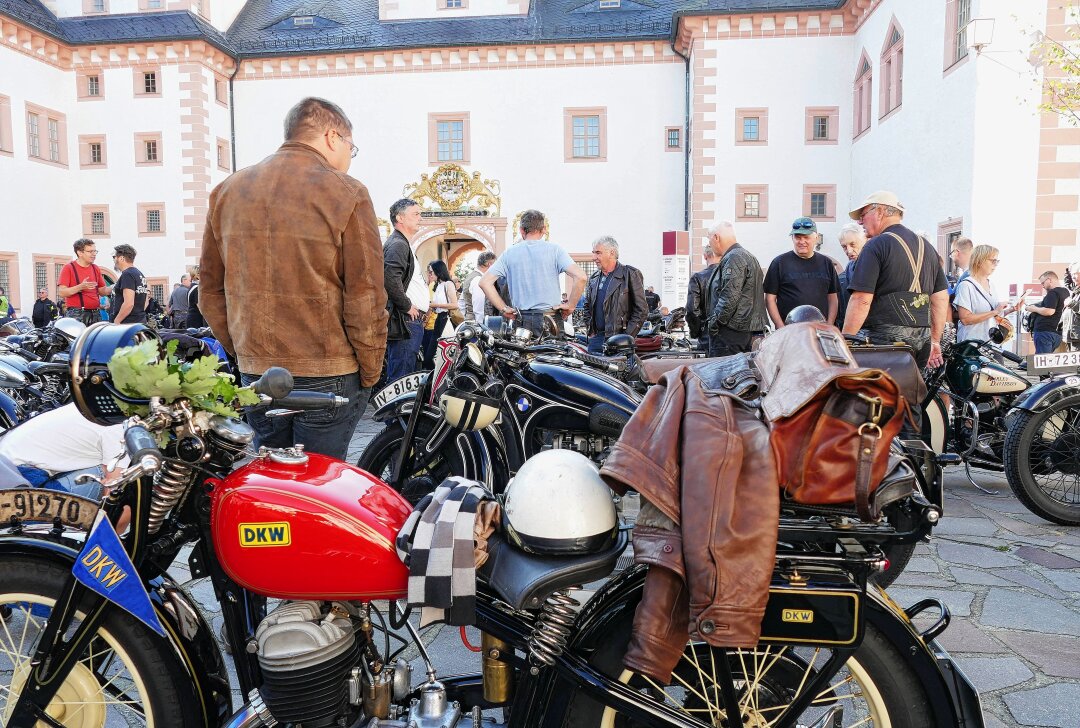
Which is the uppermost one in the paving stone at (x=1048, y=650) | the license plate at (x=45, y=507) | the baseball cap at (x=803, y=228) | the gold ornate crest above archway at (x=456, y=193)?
the gold ornate crest above archway at (x=456, y=193)

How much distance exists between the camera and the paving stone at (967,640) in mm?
3203

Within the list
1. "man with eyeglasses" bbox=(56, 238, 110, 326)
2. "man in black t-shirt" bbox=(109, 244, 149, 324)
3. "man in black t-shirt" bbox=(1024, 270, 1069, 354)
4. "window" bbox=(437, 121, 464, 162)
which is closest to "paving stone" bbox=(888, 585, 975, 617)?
"man in black t-shirt" bbox=(1024, 270, 1069, 354)

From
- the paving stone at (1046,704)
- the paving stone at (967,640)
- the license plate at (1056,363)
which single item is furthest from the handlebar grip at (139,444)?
the license plate at (1056,363)

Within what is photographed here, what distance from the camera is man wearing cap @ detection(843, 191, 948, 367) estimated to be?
543 cm

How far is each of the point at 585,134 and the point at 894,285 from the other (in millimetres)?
21980

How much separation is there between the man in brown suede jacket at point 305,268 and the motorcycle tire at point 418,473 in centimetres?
85

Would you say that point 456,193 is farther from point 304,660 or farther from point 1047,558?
point 304,660

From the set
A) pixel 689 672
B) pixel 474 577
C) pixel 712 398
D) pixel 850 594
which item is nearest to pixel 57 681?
pixel 474 577

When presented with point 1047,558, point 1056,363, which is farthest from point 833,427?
point 1056,363

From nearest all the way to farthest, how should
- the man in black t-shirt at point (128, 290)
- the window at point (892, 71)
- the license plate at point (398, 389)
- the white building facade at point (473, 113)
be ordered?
the license plate at point (398, 389) → the man in black t-shirt at point (128, 290) → the window at point (892, 71) → the white building facade at point (473, 113)

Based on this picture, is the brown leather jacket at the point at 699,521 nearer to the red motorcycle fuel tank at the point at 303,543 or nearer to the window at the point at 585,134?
the red motorcycle fuel tank at the point at 303,543

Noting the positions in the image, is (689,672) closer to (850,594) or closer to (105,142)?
(850,594)

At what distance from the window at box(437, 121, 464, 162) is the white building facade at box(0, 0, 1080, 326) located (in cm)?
6

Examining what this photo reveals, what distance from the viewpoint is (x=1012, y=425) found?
16.3 feet
